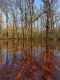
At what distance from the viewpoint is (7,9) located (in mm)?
43562

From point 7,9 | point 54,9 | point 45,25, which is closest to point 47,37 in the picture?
point 45,25

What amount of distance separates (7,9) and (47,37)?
9217 millimetres

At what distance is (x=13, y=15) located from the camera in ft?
143

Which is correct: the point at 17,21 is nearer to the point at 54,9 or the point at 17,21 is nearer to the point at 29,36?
the point at 29,36

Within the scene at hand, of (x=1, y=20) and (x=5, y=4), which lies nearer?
(x=5, y=4)

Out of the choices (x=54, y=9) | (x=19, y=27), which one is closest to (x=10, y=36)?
(x=19, y=27)

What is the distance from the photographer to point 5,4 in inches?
1663

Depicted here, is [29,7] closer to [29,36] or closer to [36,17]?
[36,17]

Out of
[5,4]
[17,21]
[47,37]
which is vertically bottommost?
[47,37]

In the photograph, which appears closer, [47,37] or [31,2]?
[31,2]

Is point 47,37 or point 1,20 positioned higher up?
point 1,20

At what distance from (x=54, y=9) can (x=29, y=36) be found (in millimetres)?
6891

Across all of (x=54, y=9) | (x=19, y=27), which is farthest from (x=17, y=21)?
(x=54, y=9)

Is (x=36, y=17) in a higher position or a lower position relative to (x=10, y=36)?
higher
